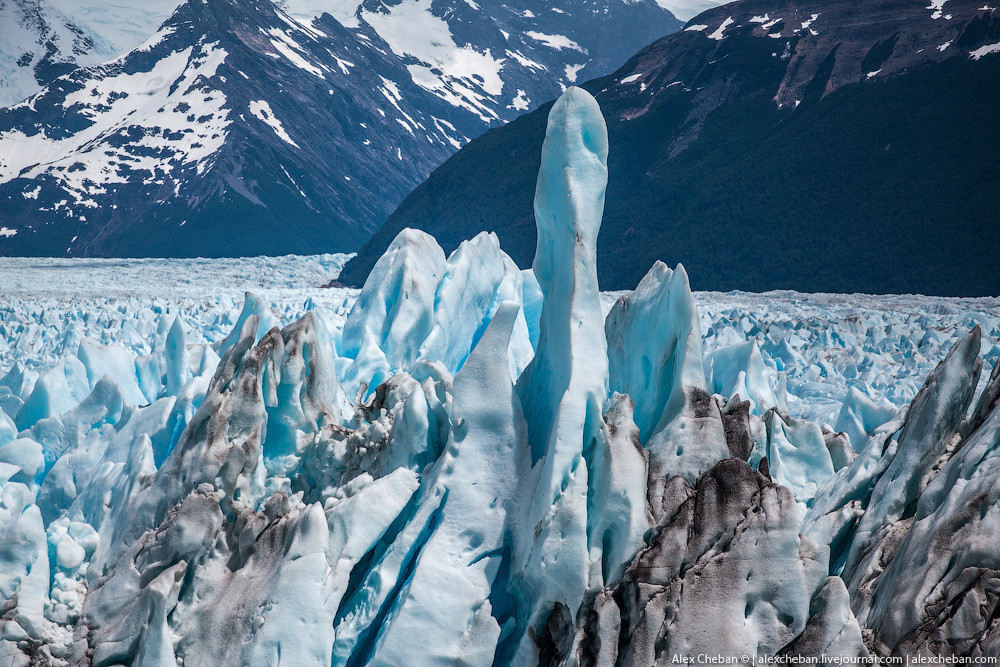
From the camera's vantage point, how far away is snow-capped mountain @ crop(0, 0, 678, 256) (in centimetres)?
4531

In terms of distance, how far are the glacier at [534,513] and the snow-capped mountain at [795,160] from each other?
23.2 meters

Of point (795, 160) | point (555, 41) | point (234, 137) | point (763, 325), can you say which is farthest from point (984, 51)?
point (555, 41)

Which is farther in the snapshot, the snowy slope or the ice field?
the snowy slope

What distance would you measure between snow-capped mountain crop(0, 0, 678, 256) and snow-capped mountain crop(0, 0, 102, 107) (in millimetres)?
22792

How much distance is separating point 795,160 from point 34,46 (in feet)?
249

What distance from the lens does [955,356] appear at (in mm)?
3779

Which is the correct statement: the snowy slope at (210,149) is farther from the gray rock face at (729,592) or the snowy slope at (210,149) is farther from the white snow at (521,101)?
A: the gray rock face at (729,592)

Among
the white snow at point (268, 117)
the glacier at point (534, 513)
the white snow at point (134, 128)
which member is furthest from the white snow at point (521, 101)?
the glacier at point (534, 513)

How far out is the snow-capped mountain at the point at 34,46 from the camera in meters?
69.8

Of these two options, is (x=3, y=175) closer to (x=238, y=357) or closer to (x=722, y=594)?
(x=238, y=357)

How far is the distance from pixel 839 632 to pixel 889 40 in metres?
34.2

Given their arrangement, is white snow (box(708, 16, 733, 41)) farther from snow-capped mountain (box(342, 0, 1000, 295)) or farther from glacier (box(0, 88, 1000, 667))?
glacier (box(0, 88, 1000, 667))

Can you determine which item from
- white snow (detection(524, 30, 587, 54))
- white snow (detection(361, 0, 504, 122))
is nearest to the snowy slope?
white snow (detection(361, 0, 504, 122))

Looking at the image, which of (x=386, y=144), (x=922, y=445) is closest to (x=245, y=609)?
(x=922, y=445)
